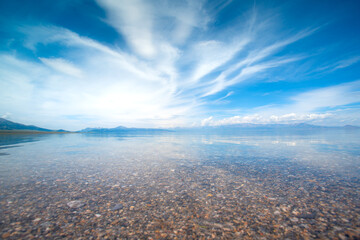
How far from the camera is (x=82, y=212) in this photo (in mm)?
6359

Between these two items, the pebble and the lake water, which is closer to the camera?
the lake water

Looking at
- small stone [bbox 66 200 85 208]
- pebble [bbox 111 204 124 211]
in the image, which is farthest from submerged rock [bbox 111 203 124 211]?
small stone [bbox 66 200 85 208]

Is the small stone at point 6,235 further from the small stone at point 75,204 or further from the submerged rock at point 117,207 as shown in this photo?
the submerged rock at point 117,207

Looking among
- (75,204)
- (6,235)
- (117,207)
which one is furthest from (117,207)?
(6,235)

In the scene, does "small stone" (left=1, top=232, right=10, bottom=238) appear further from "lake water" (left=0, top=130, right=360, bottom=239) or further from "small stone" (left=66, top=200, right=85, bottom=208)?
"small stone" (left=66, top=200, right=85, bottom=208)

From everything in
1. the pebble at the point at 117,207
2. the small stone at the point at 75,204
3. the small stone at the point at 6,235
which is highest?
the small stone at the point at 6,235

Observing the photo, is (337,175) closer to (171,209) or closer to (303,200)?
(303,200)

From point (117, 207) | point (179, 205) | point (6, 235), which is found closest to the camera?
point (6, 235)

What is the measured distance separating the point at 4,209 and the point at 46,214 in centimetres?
232

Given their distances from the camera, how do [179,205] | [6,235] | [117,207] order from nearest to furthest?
[6,235] → [117,207] → [179,205]

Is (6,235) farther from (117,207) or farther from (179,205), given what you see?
(179,205)

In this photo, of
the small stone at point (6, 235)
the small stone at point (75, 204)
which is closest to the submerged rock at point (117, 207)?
the small stone at point (75, 204)

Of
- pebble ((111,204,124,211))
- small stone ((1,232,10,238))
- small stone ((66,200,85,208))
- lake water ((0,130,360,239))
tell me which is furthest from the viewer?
small stone ((66,200,85,208))

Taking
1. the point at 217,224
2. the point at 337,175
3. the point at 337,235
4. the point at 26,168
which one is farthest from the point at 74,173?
the point at 337,175
